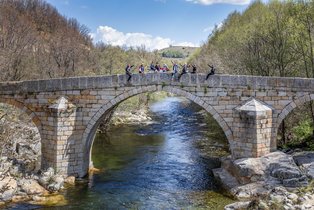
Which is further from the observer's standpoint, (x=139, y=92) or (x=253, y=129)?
(x=139, y=92)

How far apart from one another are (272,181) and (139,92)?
22.3ft

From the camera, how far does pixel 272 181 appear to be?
580 inches

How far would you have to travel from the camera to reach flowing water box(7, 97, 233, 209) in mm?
14906

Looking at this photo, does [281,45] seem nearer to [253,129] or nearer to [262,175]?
[253,129]

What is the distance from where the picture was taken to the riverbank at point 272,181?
41.8 ft

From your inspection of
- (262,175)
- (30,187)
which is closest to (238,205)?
(262,175)

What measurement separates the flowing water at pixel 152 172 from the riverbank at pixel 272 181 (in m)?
0.86

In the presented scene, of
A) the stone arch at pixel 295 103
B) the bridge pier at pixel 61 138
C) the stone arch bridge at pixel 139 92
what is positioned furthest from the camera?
the bridge pier at pixel 61 138

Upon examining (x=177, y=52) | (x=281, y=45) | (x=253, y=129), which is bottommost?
(x=253, y=129)

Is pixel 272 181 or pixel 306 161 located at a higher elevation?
pixel 306 161

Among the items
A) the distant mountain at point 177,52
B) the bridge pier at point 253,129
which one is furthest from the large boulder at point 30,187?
the distant mountain at point 177,52

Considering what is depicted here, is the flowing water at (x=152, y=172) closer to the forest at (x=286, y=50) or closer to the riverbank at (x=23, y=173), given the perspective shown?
the riverbank at (x=23, y=173)

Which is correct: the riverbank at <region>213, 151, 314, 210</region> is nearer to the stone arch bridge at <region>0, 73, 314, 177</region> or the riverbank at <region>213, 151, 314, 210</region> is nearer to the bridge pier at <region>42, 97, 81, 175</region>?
the stone arch bridge at <region>0, 73, 314, 177</region>

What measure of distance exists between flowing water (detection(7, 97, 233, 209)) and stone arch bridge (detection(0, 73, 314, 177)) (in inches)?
76.5
